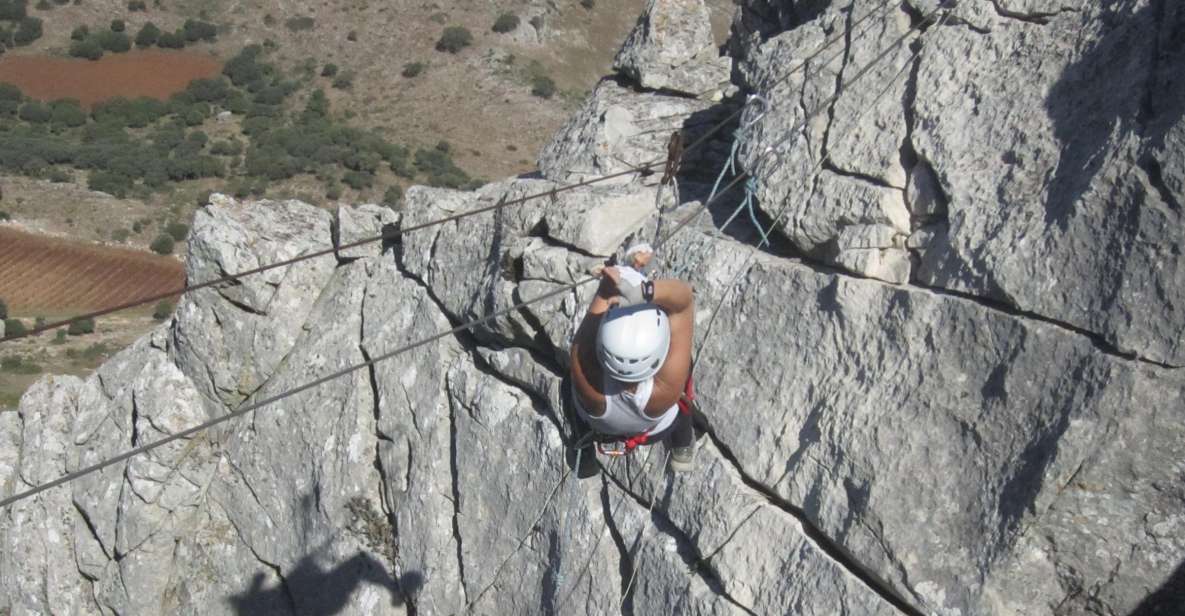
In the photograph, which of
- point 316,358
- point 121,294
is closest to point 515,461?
point 316,358

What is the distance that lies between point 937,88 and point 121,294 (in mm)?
30209

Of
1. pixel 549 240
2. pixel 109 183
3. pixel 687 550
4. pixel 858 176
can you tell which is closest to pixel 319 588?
pixel 549 240

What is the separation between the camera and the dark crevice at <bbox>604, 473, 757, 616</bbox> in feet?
22.5

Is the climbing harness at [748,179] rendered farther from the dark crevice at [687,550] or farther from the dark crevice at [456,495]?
the dark crevice at [456,495]

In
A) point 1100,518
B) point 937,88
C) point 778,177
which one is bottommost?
point 1100,518

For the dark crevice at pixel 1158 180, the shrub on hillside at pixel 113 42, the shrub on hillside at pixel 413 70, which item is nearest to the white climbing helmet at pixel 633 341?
the dark crevice at pixel 1158 180

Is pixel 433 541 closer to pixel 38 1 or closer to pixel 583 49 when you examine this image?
pixel 583 49

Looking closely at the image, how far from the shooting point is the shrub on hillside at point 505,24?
5362cm

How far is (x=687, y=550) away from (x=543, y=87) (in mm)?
43844

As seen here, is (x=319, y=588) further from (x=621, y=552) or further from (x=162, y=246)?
(x=162, y=246)

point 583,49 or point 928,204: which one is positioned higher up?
point 928,204

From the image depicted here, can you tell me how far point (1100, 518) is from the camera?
17.9ft

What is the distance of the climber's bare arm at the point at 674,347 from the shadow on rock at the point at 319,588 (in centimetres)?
375

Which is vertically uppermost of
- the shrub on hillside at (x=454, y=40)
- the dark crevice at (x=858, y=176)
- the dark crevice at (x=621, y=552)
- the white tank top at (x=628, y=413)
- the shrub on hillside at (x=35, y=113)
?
the dark crevice at (x=858, y=176)
